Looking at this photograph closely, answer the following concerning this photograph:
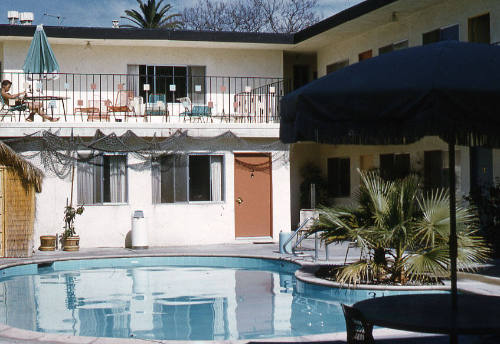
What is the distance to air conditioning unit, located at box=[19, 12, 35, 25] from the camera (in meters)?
20.9

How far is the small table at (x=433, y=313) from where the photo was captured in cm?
427

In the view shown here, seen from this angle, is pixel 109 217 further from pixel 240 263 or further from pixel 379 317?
pixel 379 317

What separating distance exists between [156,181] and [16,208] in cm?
372

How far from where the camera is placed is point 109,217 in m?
17.1

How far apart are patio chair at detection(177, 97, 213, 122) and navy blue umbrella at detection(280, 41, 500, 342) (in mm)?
14119

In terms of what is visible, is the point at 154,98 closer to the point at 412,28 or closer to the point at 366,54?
the point at 366,54

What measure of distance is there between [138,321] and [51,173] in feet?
27.8

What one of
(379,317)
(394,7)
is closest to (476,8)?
(394,7)

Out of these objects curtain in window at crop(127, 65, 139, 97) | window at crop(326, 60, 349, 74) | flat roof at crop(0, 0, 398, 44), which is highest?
flat roof at crop(0, 0, 398, 44)

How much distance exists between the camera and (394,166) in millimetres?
17609

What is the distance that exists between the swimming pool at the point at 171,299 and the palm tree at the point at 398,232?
58cm

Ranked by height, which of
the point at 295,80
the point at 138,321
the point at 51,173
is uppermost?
the point at 295,80

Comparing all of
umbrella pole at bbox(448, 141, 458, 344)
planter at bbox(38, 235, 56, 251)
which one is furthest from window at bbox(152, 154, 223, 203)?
umbrella pole at bbox(448, 141, 458, 344)

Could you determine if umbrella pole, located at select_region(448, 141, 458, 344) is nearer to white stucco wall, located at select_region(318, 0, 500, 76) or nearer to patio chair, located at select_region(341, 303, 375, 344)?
patio chair, located at select_region(341, 303, 375, 344)
